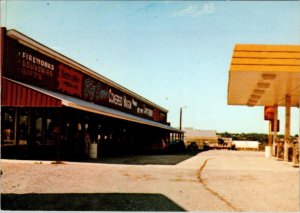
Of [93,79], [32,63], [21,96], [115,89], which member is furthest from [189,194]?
[115,89]

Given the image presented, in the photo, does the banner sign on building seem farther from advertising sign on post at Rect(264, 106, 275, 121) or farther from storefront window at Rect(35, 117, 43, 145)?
advertising sign on post at Rect(264, 106, 275, 121)

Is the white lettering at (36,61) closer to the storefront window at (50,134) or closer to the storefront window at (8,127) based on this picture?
the storefront window at (8,127)

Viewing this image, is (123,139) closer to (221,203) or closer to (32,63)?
(32,63)

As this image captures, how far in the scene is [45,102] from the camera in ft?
52.3

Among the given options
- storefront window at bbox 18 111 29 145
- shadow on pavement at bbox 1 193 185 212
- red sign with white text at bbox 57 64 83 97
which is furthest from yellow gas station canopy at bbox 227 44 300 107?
storefront window at bbox 18 111 29 145

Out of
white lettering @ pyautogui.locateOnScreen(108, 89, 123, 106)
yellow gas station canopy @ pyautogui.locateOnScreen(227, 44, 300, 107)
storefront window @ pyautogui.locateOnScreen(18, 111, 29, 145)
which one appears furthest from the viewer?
Result: white lettering @ pyautogui.locateOnScreen(108, 89, 123, 106)

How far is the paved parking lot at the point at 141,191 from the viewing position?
7.88 meters

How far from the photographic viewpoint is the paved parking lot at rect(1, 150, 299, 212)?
7883mm

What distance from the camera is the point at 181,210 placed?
7.59m

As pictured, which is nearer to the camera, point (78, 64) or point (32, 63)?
point (32, 63)

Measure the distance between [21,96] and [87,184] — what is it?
23.3 ft

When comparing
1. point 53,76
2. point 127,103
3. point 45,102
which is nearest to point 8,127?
point 45,102


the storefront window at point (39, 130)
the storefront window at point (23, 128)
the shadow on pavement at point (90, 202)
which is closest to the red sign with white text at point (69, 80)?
the storefront window at point (39, 130)

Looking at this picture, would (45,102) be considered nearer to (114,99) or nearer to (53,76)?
(53,76)
